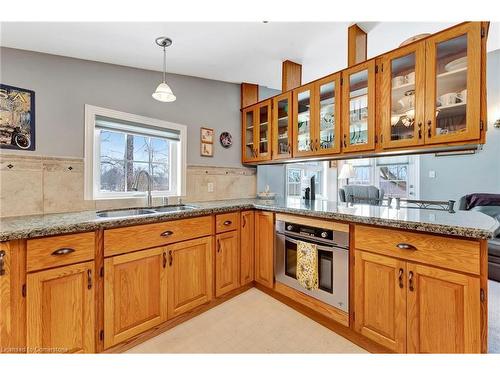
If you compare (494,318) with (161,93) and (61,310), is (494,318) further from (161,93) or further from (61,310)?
(161,93)

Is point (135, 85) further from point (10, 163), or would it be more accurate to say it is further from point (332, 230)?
point (332, 230)

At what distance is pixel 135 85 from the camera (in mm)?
2143

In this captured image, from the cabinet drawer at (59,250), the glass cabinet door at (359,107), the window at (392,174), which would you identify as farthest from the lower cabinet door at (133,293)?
the window at (392,174)

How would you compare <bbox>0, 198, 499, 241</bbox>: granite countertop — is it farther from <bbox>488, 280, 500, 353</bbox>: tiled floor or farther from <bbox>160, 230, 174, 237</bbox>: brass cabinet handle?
<bbox>488, 280, 500, 353</bbox>: tiled floor

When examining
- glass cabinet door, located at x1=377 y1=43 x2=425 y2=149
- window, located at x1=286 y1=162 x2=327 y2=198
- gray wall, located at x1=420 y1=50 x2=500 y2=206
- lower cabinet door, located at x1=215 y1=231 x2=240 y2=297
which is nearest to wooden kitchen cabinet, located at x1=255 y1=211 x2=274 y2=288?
lower cabinet door, located at x1=215 y1=231 x2=240 y2=297

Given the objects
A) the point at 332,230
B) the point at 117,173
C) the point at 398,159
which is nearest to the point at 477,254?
the point at 332,230

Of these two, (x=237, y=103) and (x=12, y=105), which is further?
(x=237, y=103)

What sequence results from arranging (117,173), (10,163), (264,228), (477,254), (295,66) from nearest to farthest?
1. (477,254)
2. (10,163)
3. (117,173)
4. (264,228)
5. (295,66)

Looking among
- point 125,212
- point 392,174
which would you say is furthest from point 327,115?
point 392,174

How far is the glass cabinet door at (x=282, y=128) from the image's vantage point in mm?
2463

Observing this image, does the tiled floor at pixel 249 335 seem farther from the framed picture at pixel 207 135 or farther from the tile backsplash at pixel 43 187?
the framed picture at pixel 207 135

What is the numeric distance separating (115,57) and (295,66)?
5.76ft

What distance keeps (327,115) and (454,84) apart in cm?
90

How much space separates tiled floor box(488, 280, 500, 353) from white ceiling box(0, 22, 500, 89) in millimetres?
2446
